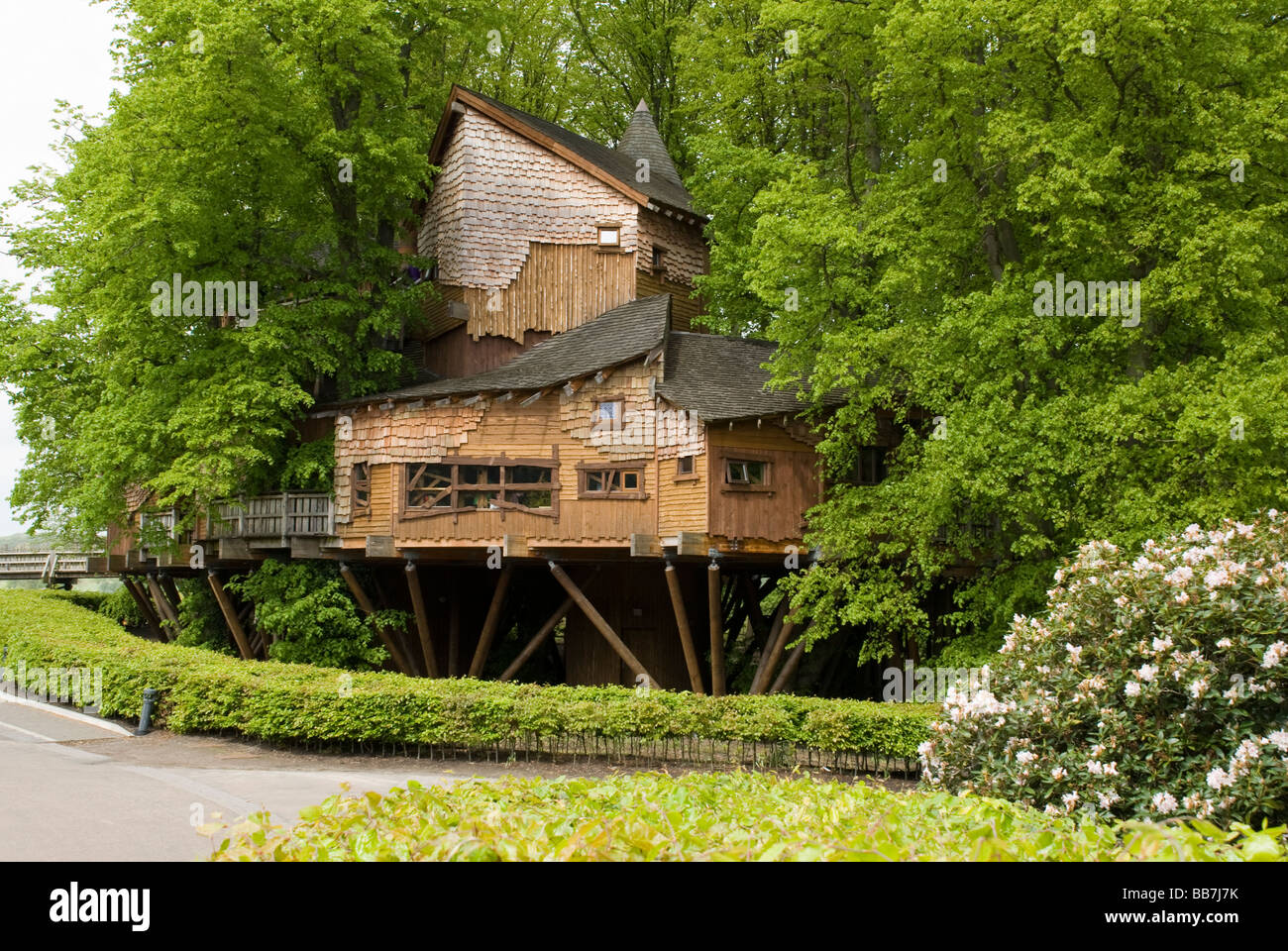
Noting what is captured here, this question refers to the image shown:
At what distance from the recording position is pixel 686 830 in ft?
14.4

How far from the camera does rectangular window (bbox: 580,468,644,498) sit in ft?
74.5

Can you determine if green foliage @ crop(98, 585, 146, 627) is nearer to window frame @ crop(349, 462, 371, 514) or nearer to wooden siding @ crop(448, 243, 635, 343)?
window frame @ crop(349, 462, 371, 514)

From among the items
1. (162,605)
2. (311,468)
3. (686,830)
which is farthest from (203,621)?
(686,830)

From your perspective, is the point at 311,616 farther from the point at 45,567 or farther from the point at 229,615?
the point at 45,567

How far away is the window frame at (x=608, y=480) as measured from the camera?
→ 2267 cm

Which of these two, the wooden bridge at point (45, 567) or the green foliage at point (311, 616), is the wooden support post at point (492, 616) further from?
the wooden bridge at point (45, 567)

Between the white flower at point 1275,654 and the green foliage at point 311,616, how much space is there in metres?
20.7

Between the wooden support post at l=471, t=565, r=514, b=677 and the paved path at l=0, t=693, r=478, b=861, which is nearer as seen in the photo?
the paved path at l=0, t=693, r=478, b=861

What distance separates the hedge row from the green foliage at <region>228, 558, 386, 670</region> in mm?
5848

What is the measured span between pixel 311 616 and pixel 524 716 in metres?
9.74

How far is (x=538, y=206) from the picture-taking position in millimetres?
30078

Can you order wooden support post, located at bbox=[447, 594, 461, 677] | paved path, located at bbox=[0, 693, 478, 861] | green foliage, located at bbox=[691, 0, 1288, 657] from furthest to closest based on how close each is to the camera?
wooden support post, located at bbox=[447, 594, 461, 677] → green foliage, located at bbox=[691, 0, 1288, 657] → paved path, located at bbox=[0, 693, 478, 861]

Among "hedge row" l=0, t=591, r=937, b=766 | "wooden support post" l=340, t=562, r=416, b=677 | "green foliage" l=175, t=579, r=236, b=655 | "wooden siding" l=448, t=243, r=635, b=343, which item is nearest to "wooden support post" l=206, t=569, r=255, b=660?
"green foliage" l=175, t=579, r=236, b=655
